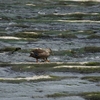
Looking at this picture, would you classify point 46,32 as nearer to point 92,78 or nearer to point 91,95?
point 92,78

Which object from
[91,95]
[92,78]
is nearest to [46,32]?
[92,78]

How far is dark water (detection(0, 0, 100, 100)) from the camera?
21.5 m

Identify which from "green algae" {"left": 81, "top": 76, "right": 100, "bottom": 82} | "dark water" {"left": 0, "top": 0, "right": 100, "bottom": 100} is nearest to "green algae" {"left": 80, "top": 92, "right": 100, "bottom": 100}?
"dark water" {"left": 0, "top": 0, "right": 100, "bottom": 100}

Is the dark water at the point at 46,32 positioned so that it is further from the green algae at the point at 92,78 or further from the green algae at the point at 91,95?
the green algae at the point at 91,95

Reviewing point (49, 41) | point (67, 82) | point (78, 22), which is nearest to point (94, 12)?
point (78, 22)

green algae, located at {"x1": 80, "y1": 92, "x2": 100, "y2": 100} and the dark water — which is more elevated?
green algae, located at {"x1": 80, "y1": 92, "x2": 100, "y2": 100}

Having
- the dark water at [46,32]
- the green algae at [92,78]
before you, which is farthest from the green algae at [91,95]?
the green algae at [92,78]

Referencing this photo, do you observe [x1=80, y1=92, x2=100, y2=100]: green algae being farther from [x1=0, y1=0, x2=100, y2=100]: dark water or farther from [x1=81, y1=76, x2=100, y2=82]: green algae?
[x1=81, y1=76, x2=100, y2=82]: green algae

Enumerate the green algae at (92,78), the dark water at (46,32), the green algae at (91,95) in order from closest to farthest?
the green algae at (91,95) < the dark water at (46,32) < the green algae at (92,78)

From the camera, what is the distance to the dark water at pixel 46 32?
21547 millimetres

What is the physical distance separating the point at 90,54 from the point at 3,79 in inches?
375

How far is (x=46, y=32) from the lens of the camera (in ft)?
133

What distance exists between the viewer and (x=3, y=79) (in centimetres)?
2305

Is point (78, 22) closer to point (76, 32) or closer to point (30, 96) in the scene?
point (76, 32)
